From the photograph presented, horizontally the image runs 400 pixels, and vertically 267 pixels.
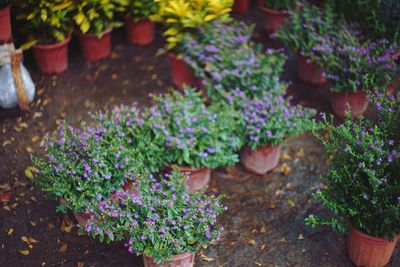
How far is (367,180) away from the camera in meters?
3.58

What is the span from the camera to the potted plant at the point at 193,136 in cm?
404

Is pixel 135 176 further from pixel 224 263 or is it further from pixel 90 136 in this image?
pixel 224 263

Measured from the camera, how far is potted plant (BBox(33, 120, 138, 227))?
3.60 meters

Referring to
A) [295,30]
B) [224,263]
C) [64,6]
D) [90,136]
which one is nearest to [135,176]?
[90,136]

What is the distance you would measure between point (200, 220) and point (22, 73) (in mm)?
2278

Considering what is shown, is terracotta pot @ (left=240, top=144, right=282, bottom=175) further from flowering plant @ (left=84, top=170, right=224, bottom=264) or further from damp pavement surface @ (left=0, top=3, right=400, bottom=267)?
flowering plant @ (left=84, top=170, right=224, bottom=264)

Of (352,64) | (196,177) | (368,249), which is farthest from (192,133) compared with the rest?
(352,64)

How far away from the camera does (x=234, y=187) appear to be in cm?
448

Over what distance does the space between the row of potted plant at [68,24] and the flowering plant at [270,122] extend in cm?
159

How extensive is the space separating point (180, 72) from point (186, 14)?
2.01 ft

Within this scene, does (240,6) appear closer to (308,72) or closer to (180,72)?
(308,72)

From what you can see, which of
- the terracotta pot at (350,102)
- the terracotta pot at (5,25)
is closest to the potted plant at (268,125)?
the terracotta pot at (350,102)

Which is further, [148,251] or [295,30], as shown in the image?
[295,30]

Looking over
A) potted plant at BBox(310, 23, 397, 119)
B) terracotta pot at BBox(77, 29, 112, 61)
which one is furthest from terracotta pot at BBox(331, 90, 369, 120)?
terracotta pot at BBox(77, 29, 112, 61)
